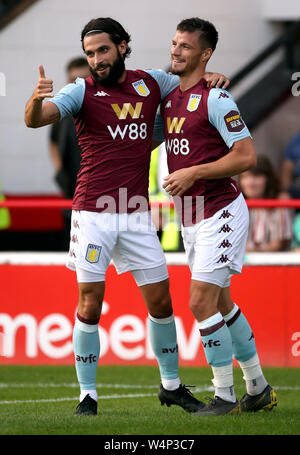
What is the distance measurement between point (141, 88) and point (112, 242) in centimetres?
93

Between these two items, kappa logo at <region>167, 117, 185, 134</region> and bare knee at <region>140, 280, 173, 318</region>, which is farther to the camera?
bare knee at <region>140, 280, 173, 318</region>

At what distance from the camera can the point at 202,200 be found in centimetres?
654

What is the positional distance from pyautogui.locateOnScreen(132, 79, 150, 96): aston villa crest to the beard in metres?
Answer: 0.13

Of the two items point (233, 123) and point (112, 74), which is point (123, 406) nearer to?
point (233, 123)

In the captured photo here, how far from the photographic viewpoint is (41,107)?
6.20 m

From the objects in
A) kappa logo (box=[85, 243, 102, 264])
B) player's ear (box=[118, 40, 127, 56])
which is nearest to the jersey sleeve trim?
player's ear (box=[118, 40, 127, 56])

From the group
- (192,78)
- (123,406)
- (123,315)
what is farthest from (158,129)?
(123,315)

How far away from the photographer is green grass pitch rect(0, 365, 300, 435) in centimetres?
601

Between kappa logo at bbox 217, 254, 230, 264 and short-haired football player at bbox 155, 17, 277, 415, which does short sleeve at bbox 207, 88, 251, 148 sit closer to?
short-haired football player at bbox 155, 17, 277, 415

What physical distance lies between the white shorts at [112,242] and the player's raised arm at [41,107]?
658 millimetres

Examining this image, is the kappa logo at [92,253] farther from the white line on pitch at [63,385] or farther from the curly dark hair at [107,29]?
the white line on pitch at [63,385]

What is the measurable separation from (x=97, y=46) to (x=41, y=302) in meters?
3.48

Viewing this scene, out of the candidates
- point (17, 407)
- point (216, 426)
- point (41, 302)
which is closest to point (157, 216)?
point (41, 302)

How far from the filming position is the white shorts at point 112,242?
6578 mm
